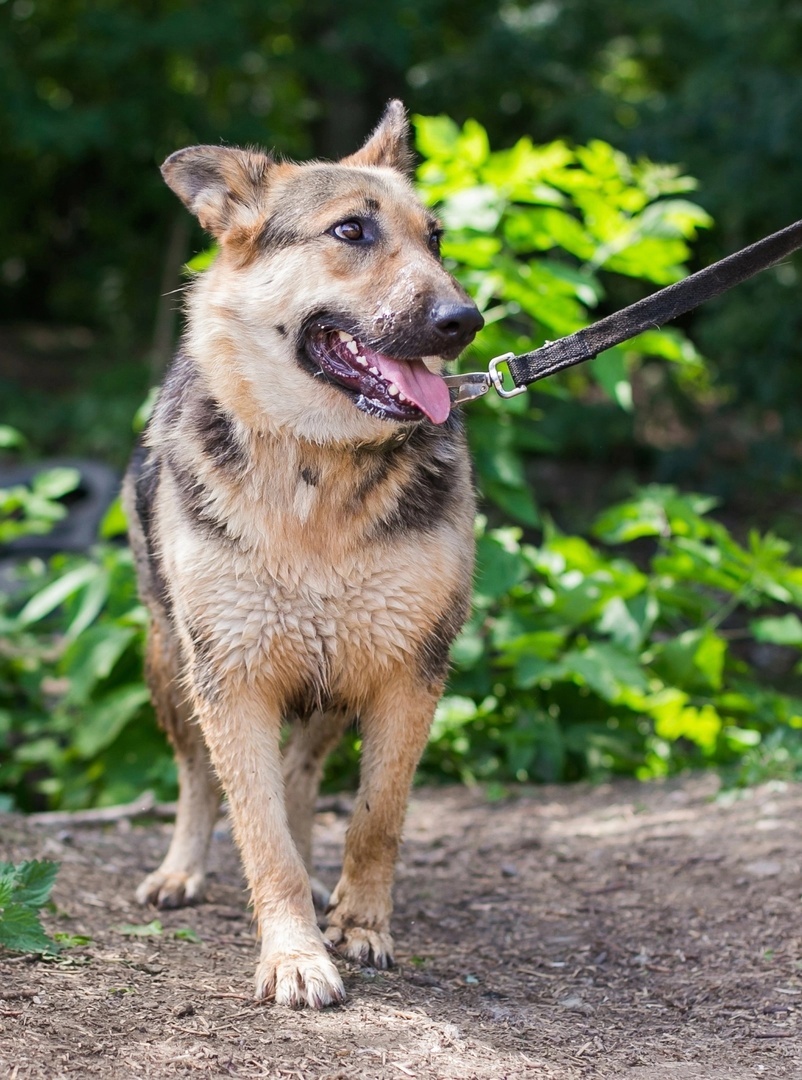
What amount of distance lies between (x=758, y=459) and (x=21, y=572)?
703 centimetres

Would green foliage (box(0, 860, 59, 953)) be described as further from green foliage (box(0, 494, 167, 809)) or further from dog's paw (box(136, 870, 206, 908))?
green foliage (box(0, 494, 167, 809))

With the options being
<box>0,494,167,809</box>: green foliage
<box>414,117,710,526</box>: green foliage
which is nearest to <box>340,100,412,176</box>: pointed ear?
<box>414,117,710,526</box>: green foliage

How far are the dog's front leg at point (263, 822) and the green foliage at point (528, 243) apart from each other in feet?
9.01

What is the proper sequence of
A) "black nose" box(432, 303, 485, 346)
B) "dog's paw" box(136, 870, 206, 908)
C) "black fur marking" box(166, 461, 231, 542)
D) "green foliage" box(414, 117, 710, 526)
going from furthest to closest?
"green foliage" box(414, 117, 710, 526)
"dog's paw" box(136, 870, 206, 908)
"black fur marking" box(166, 461, 231, 542)
"black nose" box(432, 303, 485, 346)

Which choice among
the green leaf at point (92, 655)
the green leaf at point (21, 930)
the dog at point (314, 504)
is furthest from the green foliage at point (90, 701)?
the green leaf at point (21, 930)

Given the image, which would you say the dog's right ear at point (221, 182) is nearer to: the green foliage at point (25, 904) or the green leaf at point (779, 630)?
the green foliage at point (25, 904)

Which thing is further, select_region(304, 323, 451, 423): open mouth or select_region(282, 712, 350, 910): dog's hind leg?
select_region(282, 712, 350, 910): dog's hind leg

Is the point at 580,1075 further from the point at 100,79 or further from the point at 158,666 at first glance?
the point at 100,79

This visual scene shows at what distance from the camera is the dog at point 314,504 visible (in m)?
3.64

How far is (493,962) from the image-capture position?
13.1 ft

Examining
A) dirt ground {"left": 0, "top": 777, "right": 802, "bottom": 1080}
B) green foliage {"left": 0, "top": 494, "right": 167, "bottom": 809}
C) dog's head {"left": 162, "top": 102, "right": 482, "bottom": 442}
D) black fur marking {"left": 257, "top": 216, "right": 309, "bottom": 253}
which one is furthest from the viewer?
green foliage {"left": 0, "top": 494, "right": 167, "bottom": 809}

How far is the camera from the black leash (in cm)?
374

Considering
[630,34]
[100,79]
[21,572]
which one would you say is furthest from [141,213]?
[21,572]

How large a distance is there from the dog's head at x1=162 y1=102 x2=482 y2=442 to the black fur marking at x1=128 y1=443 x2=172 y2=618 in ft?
1.95
